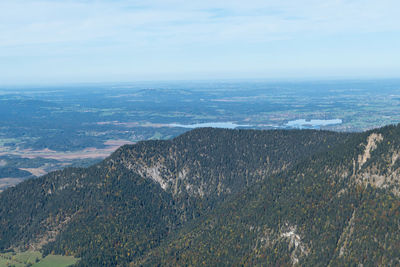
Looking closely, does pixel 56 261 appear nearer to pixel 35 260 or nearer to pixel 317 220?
pixel 35 260

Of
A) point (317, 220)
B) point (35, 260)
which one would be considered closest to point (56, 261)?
point (35, 260)

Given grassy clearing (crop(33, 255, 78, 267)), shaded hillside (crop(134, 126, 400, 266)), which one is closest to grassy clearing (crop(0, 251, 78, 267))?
grassy clearing (crop(33, 255, 78, 267))

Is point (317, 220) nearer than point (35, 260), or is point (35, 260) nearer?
point (317, 220)

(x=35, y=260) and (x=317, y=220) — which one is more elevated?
(x=317, y=220)

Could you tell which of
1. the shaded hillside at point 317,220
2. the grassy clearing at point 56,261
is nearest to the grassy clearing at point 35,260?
the grassy clearing at point 56,261

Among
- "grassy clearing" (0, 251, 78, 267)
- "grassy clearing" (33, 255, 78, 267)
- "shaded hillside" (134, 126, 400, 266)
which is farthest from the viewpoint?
"grassy clearing" (0, 251, 78, 267)

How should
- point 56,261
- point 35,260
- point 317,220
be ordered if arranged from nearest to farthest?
point 317,220 < point 56,261 < point 35,260

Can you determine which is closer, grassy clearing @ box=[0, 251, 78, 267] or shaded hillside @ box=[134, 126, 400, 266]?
shaded hillside @ box=[134, 126, 400, 266]

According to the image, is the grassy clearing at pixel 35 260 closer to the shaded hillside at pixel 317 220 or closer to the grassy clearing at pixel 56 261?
the grassy clearing at pixel 56 261

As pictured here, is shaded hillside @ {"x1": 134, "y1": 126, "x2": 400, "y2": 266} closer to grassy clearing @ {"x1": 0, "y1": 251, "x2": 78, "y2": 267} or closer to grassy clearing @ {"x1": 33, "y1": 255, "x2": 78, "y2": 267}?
grassy clearing @ {"x1": 33, "y1": 255, "x2": 78, "y2": 267}

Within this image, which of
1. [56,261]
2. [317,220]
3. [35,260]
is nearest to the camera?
[317,220]

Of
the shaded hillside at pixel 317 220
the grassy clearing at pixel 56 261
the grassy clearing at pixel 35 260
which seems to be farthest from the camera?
the grassy clearing at pixel 35 260
